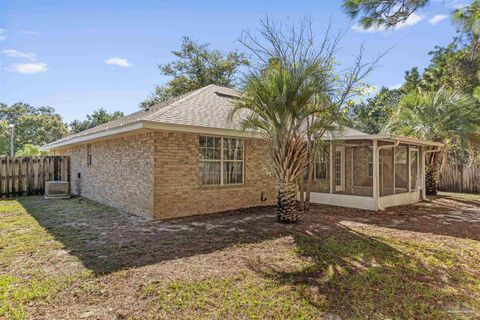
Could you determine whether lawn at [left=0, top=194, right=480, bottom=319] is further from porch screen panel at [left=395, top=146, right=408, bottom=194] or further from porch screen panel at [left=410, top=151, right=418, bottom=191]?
porch screen panel at [left=410, top=151, right=418, bottom=191]

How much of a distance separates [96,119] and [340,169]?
136 feet

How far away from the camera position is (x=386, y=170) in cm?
1230

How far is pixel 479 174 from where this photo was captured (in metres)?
15.6

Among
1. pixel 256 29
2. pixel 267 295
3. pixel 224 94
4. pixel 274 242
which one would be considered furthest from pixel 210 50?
pixel 267 295

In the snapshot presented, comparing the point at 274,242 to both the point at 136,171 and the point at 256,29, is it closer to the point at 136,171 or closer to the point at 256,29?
the point at 136,171

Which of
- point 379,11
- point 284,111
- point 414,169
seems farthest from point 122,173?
point 414,169

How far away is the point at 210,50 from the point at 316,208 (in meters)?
22.4

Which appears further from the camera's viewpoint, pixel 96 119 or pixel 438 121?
pixel 96 119

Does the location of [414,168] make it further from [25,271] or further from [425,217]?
[25,271]

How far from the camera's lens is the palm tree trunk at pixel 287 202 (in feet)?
24.7

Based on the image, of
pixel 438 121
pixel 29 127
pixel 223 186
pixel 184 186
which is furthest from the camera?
pixel 29 127

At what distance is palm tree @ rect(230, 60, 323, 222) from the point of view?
677 centimetres

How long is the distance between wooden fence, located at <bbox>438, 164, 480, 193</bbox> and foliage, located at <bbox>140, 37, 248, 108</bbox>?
61.3ft

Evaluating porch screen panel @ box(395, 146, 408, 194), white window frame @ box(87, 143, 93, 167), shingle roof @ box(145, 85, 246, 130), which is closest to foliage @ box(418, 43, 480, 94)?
porch screen panel @ box(395, 146, 408, 194)
